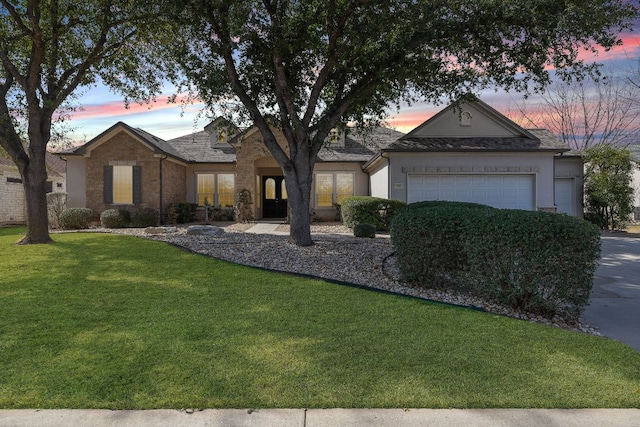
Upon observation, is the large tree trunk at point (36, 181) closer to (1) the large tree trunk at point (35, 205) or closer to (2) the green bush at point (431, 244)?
(1) the large tree trunk at point (35, 205)

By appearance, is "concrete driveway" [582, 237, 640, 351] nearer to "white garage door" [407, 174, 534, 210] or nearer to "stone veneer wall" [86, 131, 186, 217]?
"white garage door" [407, 174, 534, 210]

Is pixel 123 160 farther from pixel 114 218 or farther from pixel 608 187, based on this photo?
pixel 608 187

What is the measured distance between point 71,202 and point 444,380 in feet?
68.0

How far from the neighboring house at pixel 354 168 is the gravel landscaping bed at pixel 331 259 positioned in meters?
3.38

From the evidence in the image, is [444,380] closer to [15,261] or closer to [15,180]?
[15,261]

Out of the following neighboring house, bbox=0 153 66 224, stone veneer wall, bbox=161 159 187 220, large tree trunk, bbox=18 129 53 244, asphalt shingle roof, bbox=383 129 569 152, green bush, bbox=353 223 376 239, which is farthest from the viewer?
neighboring house, bbox=0 153 66 224

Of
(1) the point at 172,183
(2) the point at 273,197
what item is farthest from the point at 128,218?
(2) the point at 273,197

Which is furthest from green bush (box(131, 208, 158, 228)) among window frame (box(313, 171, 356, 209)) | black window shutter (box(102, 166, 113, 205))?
window frame (box(313, 171, 356, 209))

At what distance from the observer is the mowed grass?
318 cm

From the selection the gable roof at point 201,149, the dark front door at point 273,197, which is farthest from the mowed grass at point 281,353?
the dark front door at point 273,197

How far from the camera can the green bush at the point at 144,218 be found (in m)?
18.1

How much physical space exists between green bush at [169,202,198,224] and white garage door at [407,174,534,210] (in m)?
10.5

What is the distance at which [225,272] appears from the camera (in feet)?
25.5

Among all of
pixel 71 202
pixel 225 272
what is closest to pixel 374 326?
pixel 225 272
